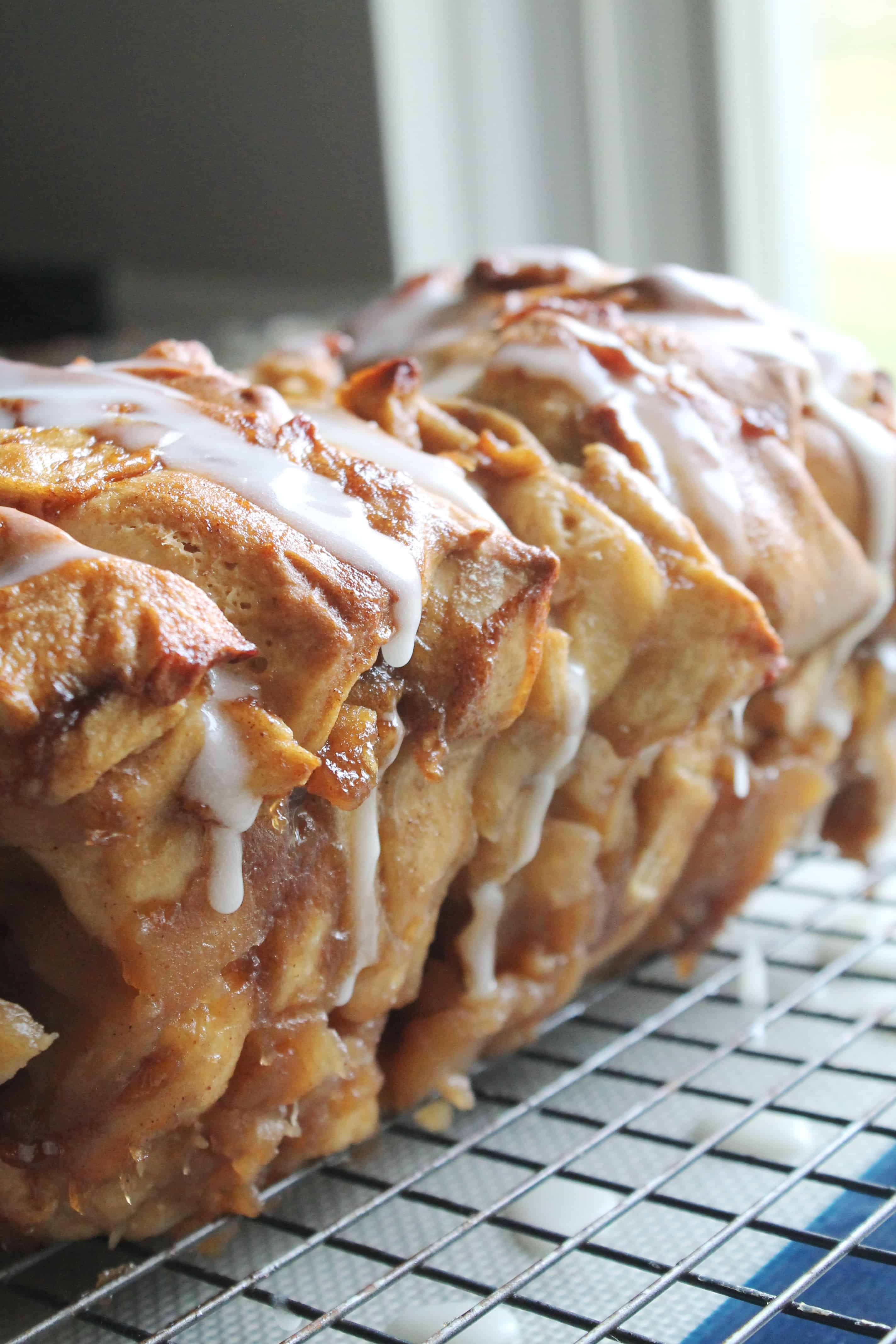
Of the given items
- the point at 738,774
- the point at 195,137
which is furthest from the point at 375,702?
the point at 195,137

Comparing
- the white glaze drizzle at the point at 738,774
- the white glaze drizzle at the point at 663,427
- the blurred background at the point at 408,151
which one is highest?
the blurred background at the point at 408,151

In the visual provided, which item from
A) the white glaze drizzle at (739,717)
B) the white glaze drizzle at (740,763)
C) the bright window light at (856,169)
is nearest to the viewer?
the white glaze drizzle at (739,717)

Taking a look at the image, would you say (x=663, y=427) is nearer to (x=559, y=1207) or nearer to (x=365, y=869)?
(x=365, y=869)

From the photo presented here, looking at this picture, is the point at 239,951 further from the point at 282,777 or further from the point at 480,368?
the point at 480,368

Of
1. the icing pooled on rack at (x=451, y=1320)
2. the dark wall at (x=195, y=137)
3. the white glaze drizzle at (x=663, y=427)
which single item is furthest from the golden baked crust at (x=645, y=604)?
the dark wall at (x=195, y=137)

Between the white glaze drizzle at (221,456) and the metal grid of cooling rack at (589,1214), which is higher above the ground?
the white glaze drizzle at (221,456)

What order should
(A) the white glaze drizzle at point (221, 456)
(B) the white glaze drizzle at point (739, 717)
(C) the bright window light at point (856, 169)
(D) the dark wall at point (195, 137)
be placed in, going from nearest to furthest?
1. (A) the white glaze drizzle at point (221, 456)
2. (B) the white glaze drizzle at point (739, 717)
3. (C) the bright window light at point (856, 169)
4. (D) the dark wall at point (195, 137)

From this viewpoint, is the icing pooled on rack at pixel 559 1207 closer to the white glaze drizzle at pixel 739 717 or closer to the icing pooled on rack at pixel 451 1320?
the icing pooled on rack at pixel 451 1320

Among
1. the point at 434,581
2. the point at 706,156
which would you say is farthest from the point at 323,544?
the point at 706,156
